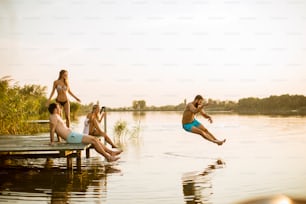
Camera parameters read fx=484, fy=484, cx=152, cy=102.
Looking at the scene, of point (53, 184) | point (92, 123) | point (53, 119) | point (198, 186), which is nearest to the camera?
point (198, 186)

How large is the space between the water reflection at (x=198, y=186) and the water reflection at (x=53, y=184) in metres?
1.19

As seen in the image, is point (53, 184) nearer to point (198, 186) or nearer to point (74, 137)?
point (74, 137)

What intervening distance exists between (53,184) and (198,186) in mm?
2298

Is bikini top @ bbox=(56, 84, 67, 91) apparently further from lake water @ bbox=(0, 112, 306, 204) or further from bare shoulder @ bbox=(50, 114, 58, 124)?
lake water @ bbox=(0, 112, 306, 204)

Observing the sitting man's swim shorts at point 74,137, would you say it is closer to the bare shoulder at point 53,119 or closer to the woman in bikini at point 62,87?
the bare shoulder at point 53,119

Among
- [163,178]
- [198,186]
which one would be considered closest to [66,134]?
[163,178]

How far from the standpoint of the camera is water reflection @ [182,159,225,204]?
20.9 ft

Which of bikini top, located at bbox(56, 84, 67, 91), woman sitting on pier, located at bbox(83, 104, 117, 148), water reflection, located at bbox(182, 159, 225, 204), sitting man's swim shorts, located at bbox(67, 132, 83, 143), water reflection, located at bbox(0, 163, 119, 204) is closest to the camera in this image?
water reflection, located at bbox(182, 159, 225, 204)

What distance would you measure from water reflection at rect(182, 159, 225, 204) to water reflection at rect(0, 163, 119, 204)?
1190 mm

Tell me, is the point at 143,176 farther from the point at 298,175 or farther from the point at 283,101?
the point at 283,101

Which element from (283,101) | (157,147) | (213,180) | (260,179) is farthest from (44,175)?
(283,101)

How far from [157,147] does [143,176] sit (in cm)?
600

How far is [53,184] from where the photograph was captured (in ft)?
25.3

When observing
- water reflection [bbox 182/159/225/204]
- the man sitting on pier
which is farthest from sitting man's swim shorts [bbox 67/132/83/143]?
water reflection [bbox 182/159/225/204]
